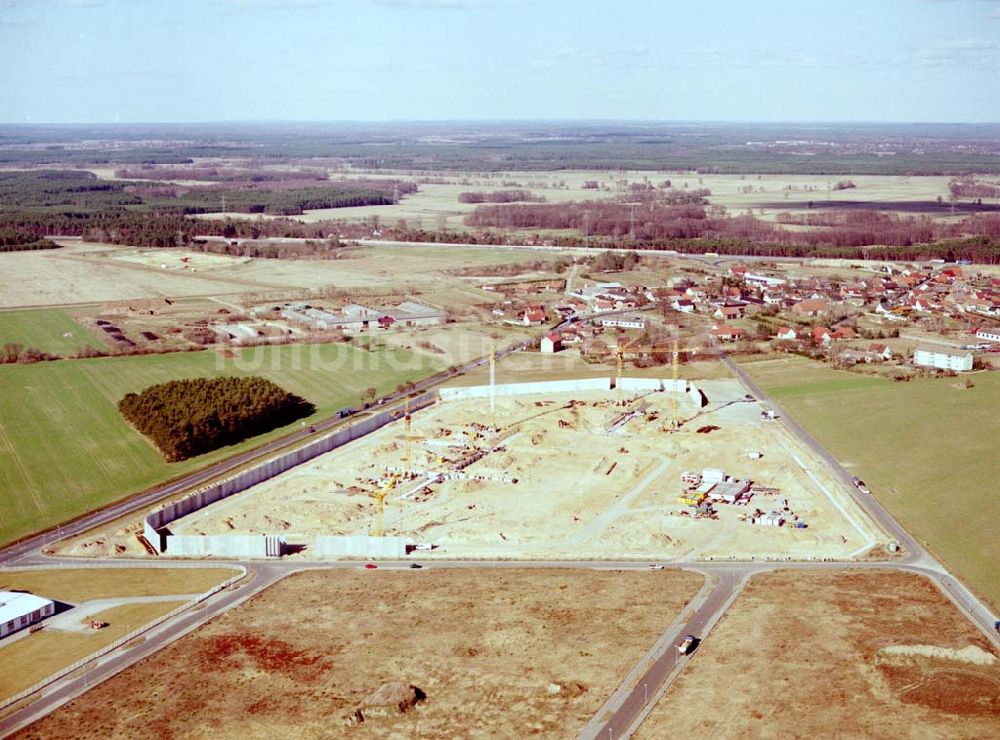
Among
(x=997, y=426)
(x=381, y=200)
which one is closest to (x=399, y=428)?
(x=997, y=426)

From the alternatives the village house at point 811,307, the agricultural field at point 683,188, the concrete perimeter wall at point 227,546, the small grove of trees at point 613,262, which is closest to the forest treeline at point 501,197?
the agricultural field at point 683,188

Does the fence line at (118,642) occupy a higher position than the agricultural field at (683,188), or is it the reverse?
the agricultural field at (683,188)

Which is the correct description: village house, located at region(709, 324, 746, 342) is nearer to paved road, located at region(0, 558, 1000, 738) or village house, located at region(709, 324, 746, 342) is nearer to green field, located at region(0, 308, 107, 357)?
paved road, located at region(0, 558, 1000, 738)

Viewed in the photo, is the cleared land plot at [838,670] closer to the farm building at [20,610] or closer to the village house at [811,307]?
the farm building at [20,610]

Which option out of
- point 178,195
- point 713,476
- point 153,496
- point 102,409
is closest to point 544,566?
point 713,476

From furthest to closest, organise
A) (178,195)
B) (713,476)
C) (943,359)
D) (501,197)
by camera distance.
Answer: (178,195), (501,197), (943,359), (713,476)

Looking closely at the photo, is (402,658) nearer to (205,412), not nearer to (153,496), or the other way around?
(153,496)
